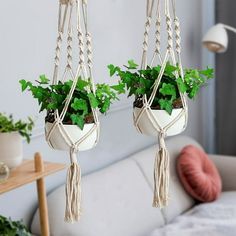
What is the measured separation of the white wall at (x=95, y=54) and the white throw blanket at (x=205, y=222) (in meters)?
0.51

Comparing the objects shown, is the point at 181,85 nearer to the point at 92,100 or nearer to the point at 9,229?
the point at 92,100

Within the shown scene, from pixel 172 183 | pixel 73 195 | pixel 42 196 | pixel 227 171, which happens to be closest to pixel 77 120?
pixel 73 195

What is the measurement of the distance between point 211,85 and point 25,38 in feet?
6.33

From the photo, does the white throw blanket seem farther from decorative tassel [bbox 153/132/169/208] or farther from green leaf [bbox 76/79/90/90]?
green leaf [bbox 76/79/90/90]

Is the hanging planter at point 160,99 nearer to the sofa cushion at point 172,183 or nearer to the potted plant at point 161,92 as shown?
the potted plant at point 161,92

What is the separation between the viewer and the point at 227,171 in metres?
3.22

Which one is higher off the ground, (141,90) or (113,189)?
(141,90)

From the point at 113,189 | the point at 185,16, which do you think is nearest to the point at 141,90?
the point at 113,189

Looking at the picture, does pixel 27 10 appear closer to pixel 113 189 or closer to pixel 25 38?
pixel 25 38

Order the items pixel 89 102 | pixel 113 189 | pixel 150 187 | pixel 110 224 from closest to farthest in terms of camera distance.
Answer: pixel 89 102 → pixel 110 224 → pixel 113 189 → pixel 150 187

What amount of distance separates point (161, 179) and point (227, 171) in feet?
6.87

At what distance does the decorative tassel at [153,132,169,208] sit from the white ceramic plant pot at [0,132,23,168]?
28.5 inches

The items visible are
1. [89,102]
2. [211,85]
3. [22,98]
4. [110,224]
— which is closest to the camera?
[89,102]

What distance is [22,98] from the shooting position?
2.20 metres
